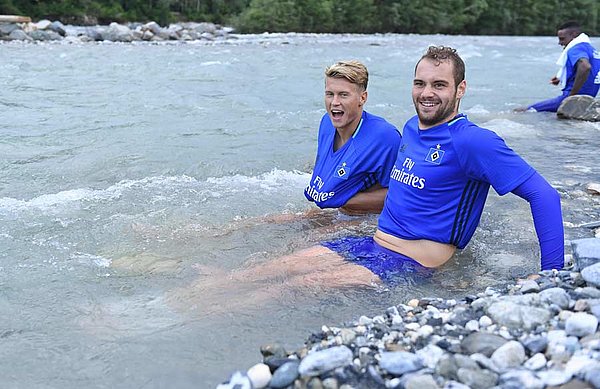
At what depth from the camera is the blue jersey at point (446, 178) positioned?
3.74 meters

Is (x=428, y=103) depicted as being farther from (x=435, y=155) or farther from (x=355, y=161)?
(x=355, y=161)

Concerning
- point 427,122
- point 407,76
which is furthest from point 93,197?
point 407,76

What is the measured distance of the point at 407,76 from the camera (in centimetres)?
1770

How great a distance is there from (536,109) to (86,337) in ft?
33.6

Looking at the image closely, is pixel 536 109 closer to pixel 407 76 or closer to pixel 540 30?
pixel 407 76

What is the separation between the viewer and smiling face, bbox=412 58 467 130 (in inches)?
155

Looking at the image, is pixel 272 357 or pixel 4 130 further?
pixel 4 130

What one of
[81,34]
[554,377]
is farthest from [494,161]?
[81,34]

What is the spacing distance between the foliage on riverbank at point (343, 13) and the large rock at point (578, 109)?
37892mm

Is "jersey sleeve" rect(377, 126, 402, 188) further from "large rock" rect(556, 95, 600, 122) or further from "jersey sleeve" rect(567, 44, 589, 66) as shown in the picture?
"jersey sleeve" rect(567, 44, 589, 66)

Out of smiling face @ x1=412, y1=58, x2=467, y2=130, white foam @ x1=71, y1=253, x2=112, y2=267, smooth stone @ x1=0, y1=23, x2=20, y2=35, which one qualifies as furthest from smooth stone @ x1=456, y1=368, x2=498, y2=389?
smooth stone @ x1=0, y1=23, x2=20, y2=35

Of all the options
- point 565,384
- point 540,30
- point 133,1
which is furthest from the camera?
point 540,30

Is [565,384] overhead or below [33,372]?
overhead

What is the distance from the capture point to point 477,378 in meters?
2.49
